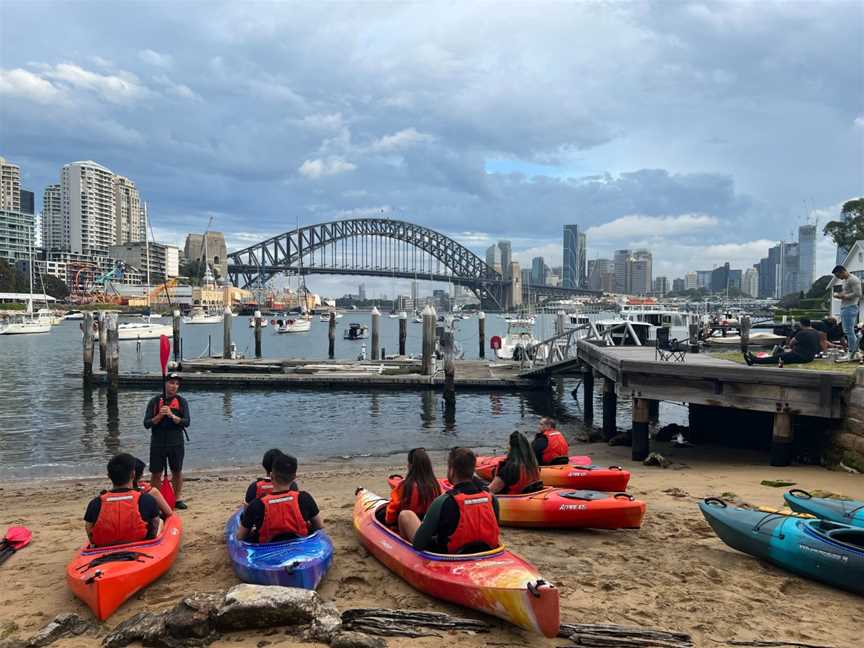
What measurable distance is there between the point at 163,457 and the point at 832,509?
8168 mm

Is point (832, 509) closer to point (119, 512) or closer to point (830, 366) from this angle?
point (830, 366)

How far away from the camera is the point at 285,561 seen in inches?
219

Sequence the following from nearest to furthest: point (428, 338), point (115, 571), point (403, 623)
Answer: point (403, 623) → point (115, 571) → point (428, 338)

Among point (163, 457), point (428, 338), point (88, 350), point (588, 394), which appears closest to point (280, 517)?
point (163, 457)

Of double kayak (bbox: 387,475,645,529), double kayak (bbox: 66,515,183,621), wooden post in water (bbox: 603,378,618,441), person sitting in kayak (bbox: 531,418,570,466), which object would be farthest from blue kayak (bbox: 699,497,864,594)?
wooden post in water (bbox: 603,378,618,441)

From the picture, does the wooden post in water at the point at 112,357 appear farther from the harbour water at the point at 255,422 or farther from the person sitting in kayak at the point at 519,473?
the person sitting in kayak at the point at 519,473

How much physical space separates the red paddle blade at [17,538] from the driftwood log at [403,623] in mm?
4623

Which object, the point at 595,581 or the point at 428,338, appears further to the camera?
the point at 428,338

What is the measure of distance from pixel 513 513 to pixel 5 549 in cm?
585

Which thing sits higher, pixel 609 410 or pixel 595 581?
pixel 595 581

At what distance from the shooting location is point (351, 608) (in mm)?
5227

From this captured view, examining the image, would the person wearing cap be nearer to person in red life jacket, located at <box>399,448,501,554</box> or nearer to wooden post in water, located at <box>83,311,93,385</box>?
person in red life jacket, located at <box>399,448,501,554</box>

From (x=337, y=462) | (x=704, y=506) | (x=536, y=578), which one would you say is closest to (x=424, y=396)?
(x=337, y=462)

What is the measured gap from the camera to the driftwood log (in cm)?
480
